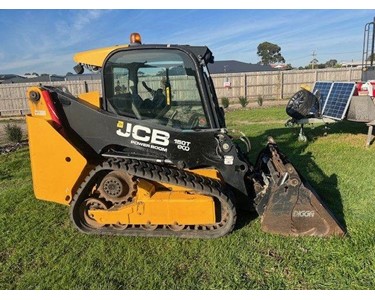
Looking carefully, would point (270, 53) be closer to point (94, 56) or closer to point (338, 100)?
point (338, 100)

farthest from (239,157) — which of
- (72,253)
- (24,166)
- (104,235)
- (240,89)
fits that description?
Answer: (240,89)

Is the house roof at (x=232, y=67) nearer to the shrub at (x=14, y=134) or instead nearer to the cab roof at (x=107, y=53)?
the shrub at (x=14, y=134)

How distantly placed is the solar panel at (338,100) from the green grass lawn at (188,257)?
321 centimetres

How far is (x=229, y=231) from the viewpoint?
11.9 ft

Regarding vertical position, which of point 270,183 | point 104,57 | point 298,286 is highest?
point 104,57

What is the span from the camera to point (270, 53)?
77312mm

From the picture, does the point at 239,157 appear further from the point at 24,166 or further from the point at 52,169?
the point at 24,166

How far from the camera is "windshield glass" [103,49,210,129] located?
11.9 feet

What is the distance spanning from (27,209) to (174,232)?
101 inches

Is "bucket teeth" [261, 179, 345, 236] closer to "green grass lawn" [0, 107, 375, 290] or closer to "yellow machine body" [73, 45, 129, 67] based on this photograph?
"green grass lawn" [0, 107, 375, 290]

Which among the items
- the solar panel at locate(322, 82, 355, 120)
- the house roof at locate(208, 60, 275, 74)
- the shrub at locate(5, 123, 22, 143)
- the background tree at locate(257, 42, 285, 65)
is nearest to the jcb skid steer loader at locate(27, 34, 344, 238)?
the solar panel at locate(322, 82, 355, 120)

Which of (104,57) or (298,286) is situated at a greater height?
(104,57)

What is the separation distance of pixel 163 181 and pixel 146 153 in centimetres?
43

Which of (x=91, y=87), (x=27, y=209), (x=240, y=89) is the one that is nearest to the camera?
(x=27, y=209)
